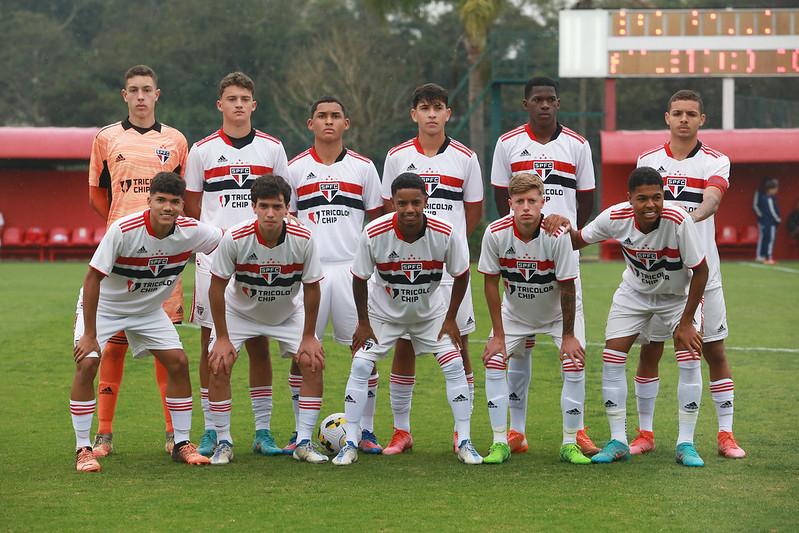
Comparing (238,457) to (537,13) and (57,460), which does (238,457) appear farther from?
(537,13)

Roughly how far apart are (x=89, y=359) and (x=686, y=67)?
65.6ft

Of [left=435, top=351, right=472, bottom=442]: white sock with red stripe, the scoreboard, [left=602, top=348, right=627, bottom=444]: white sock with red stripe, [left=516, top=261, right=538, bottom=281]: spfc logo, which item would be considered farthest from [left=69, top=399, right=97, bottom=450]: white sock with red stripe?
the scoreboard

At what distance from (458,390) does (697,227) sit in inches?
66.5

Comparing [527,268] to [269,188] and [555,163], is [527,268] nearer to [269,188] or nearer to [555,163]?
[555,163]

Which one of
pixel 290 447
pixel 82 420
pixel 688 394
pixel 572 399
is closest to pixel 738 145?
pixel 688 394

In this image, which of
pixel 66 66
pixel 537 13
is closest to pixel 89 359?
pixel 537 13

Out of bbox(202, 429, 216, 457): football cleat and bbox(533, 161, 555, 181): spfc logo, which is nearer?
bbox(202, 429, 216, 457): football cleat

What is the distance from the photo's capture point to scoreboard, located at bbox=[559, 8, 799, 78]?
24.4 meters

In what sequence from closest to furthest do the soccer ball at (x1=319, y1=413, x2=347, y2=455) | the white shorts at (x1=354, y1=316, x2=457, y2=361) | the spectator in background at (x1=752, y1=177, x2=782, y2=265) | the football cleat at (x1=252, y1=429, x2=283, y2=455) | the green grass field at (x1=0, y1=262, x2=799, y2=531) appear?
the green grass field at (x1=0, y1=262, x2=799, y2=531) → the white shorts at (x1=354, y1=316, x2=457, y2=361) → the football cleat at (x1=252, y1=429, x2=283, y2=455) → the soccer ball at (x1=319, y1=413, x2=347, y2=455) → the spectator in background at (x1=752, y1=177, x2=782, y2=265)

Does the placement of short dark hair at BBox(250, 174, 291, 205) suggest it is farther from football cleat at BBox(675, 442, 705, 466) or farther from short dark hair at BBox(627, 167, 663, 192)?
football cleat at BBox(675, 442, 705, 466)

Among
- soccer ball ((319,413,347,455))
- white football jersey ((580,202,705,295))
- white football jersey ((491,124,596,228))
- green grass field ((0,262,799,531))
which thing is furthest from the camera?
white football jersey ((491,124,596,228))

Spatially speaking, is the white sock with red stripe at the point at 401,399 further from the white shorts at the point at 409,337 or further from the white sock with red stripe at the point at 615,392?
the white sock with red stripe at the point at 615,392

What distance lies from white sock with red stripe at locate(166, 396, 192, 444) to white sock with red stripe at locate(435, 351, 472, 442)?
1.47 metres

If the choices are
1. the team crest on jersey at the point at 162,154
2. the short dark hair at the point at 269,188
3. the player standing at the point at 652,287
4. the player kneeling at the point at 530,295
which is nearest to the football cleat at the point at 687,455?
the player standing at the point at 652,287
